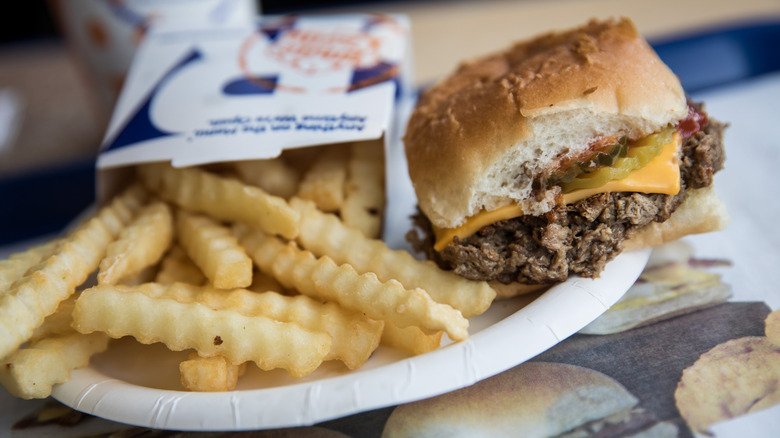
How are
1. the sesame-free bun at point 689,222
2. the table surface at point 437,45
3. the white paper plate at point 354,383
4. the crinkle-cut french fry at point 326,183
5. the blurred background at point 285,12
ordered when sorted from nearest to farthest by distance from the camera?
1. the white paper plate at point 354,383
2. the sesame-free bun at point 689,222
3. the crinkle-cut french fry at point 326,183
4. the blurred background at point 285,12
5. the table surface at point 437,45

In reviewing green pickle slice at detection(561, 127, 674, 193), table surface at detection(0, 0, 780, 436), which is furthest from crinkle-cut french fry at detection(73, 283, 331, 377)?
table surface at detection(0, 0, 780, 436)

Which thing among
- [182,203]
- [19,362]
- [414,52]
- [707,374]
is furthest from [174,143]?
[414,52]

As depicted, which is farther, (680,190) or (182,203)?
(182,203)

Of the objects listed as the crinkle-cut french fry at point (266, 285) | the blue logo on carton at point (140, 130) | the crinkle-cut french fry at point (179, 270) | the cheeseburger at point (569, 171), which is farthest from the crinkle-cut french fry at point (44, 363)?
the cheeseburger at point (569, 171)

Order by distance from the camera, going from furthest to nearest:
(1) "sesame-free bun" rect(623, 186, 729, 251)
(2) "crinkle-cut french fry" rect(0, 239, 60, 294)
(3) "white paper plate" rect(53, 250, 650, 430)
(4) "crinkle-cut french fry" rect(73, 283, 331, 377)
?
(1) "sesame-free bun" rect(623, 186, 729, 251), (2) "crinkle-cut french fry" rect(0, 239, 60, 294), (4) "crinkle-cut french fry" rect(73, 283, 331, 377), (3) "white paper plate" rect(53, 250, 650, 430)

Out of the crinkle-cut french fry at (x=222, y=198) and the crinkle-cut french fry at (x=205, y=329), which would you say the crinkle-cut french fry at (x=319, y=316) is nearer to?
the crinkle-cut french fry at (x=205, y=329)

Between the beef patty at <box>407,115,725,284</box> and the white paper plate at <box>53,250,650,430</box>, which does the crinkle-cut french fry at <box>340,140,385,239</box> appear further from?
the white paper plate at <box>53,250,650,430</box>

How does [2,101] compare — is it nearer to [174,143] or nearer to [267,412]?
[174,143]
